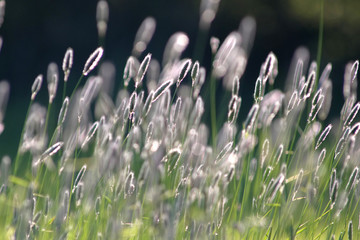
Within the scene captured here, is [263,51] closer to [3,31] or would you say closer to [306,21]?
[306,21]

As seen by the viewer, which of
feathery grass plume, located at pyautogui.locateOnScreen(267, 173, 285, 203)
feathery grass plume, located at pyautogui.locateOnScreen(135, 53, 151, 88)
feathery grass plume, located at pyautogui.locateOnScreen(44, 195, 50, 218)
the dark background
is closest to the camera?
feathery grass plume, located at pyautogui.locateOnScreen(267, 173, 285, 203)

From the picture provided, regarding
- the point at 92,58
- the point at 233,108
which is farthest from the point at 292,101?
the point at 92,58

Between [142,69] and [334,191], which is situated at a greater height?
[142,69]

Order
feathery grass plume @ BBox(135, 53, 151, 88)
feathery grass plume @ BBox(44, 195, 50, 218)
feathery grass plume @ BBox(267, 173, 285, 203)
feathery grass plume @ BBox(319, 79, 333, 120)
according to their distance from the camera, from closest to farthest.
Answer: feathery grass plume @ BBox(267, 173, 285, 203) → feathery grass plume @ BBox(44, 195, 50, 218) → feathery grass plume @ BBox(135, 53, 151, 88) → feathery grass plume @ BBox(319, 79, 333, 120)

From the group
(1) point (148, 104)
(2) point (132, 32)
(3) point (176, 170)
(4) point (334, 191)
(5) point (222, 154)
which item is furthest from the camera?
(2) point (132, 32)

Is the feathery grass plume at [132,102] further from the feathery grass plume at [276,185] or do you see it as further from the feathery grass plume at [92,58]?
the feathery grass plume at [276,185]

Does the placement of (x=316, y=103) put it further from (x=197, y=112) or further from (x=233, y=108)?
(x=197, y=112)

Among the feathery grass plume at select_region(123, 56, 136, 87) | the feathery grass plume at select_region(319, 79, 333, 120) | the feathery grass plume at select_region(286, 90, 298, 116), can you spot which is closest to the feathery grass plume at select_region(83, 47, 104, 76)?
the feathery grass plume at select_region(123, 56, 136, 87)

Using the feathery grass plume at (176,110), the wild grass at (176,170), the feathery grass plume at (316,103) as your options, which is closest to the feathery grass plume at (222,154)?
the wild grass at (176,170)

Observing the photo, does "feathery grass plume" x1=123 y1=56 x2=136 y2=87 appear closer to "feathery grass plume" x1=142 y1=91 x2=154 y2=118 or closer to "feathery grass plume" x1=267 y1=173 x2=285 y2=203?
"feathery grass plume" x1=142 y1=91 x2=154 y2=118
